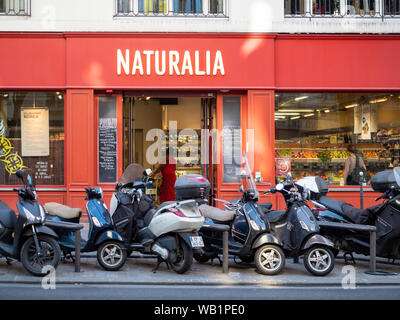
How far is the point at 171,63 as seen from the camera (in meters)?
12.4

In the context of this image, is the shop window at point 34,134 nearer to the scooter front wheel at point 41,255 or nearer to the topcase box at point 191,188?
the scooter front wheel at point 41,255

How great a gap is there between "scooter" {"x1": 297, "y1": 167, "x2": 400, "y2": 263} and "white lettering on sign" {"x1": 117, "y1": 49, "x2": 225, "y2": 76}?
4.82 metres

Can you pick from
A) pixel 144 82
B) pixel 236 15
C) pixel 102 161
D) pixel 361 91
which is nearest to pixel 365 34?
pixel 361 91

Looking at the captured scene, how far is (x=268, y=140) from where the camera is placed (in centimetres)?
1260

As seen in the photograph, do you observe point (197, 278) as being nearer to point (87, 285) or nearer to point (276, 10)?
point (87, 285)

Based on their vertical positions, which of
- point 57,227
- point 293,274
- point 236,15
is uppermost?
point 236,15

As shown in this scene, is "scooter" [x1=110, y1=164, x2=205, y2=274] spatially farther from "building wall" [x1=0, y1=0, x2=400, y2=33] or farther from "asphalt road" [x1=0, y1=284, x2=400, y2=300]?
"building wall" [x1=0, y1=0, x2=400, y2=33]

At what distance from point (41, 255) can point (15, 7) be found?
764cm

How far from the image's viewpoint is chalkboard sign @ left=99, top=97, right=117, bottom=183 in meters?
12.4

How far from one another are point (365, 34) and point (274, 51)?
2.35 metres

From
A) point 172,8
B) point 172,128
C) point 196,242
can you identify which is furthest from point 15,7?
point 196,242

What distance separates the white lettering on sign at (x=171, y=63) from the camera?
1234cm

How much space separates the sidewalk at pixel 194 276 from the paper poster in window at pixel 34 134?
4467 mm

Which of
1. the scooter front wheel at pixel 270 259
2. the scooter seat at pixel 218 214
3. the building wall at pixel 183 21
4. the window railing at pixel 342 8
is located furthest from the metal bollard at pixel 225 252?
the window railing at pixel 342 8
